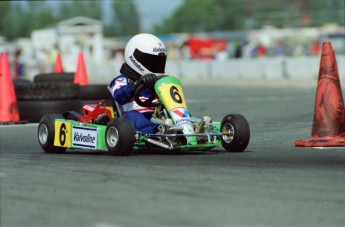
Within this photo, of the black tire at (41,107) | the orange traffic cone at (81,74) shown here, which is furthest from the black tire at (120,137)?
the orange traffic cone at (81,74)

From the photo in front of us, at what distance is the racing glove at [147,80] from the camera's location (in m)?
9.12

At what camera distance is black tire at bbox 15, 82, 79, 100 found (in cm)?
1419

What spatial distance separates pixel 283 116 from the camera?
50.0 ft

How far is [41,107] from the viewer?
47.3ft

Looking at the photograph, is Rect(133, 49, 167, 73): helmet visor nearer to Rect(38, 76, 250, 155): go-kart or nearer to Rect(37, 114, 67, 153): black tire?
Rect(38, 76, 250, 155): go-kart

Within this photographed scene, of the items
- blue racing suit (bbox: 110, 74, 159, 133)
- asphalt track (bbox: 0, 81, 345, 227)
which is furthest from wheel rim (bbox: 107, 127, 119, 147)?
blue racing suit (bbox: 110, 74, 159, 133)

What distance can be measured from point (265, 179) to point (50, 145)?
3.38 m

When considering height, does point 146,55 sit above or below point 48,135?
above

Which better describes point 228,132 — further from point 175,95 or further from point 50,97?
point 50,97

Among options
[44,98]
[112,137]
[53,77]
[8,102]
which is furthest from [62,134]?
[53,77]

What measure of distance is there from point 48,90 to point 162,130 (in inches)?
217

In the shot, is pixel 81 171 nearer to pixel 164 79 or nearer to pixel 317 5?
pixel 164 79

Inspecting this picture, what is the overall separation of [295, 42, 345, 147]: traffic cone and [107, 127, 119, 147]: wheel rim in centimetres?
207

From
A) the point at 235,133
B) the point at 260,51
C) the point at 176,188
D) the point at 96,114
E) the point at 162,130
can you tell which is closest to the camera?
the point at 176,188
